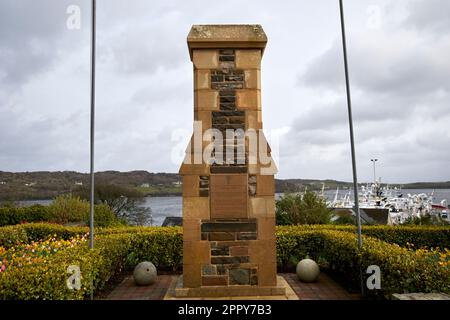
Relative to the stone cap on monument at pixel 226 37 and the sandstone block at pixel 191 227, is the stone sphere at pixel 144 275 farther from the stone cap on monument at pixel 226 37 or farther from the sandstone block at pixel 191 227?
the stone cap on monument at pixel 226 37

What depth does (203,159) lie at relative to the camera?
6.32m

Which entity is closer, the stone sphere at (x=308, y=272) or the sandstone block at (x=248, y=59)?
the sandstone block at (x=248, y=59)

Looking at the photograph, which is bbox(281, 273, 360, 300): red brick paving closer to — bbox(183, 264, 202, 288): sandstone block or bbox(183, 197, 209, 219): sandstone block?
bbox(183, 264, 202, 288): sandstone block

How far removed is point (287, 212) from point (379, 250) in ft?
25.8

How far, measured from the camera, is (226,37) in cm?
641

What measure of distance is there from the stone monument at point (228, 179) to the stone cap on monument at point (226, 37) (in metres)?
0.02

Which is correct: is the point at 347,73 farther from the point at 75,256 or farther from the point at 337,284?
the point at 75,256

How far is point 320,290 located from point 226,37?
5.35 meters

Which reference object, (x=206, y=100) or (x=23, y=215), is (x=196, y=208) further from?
(x=23, y=215)

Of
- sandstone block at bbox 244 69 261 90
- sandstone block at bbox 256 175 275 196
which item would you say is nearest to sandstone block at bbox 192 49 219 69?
sandstone block at bbox 244 69 261 90

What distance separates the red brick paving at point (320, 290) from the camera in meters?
6.84

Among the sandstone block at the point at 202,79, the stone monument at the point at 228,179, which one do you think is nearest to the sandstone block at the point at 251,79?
the stone monument at the point at 228,179

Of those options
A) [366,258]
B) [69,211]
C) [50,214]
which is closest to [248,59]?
[366,258]
